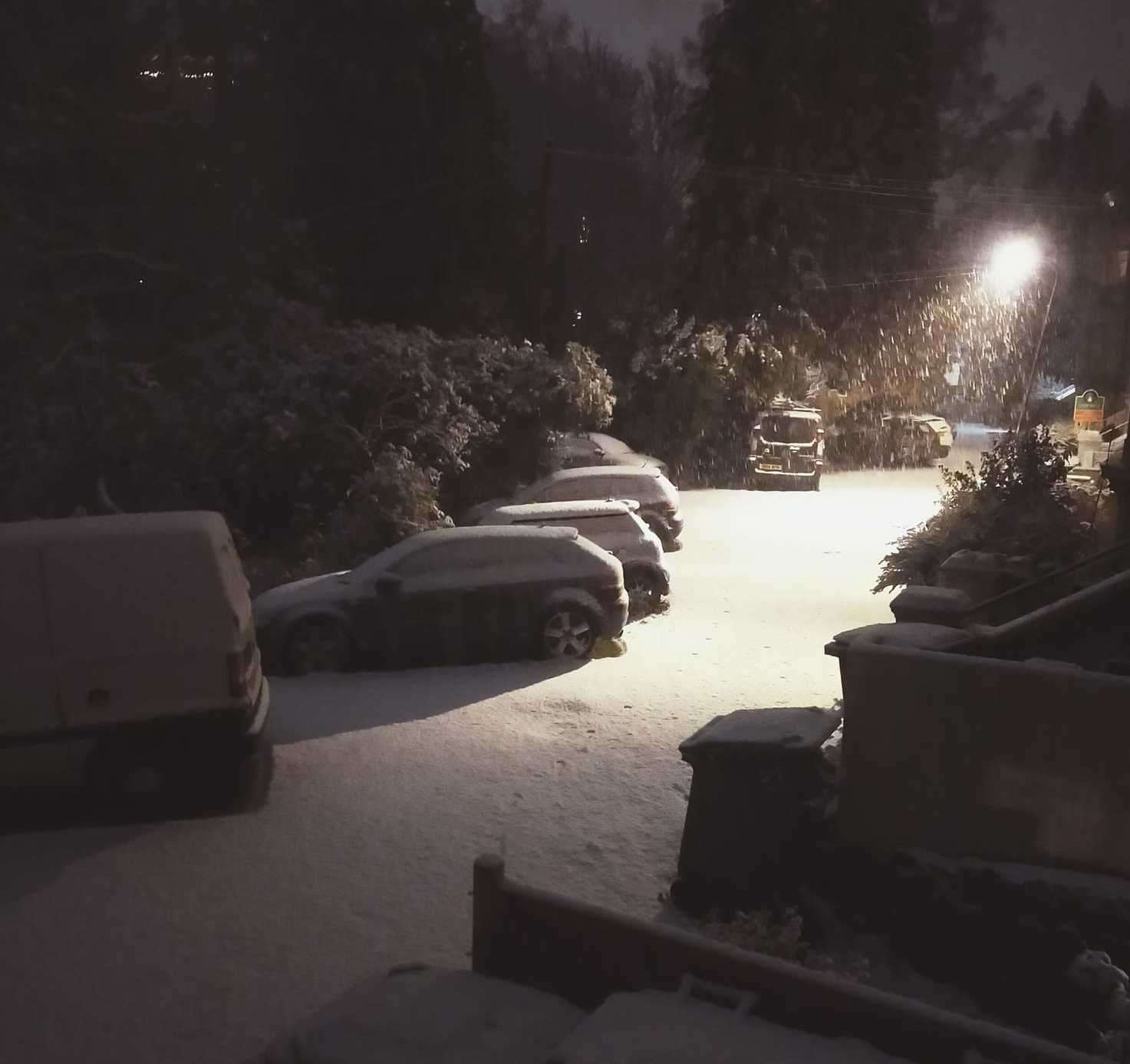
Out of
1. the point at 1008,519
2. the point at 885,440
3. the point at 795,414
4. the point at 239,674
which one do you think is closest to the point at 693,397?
the point at 795,414

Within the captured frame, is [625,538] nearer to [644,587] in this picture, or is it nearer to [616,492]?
[644,587]

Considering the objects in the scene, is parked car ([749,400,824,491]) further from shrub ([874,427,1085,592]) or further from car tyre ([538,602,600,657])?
car tyre ([538,602,600,657])

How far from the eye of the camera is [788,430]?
26.9 m

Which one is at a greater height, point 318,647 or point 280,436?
point 280,436

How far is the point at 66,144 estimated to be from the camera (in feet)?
64.6

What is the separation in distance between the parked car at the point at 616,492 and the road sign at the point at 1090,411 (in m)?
12.1

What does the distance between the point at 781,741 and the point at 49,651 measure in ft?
15.0

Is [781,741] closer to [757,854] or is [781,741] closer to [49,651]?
[757,854]

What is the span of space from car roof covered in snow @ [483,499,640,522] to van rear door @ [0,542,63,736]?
315 inches

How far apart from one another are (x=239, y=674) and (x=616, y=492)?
34.3 ft

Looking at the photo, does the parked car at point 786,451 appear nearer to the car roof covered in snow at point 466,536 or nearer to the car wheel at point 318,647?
the car roof covered in snow at point 466,536

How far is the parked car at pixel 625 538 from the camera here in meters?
14.0

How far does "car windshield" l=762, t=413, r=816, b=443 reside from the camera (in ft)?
88.0

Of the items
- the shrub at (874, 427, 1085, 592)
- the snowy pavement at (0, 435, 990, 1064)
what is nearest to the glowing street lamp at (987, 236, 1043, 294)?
the shrub at (874, 427, 1085, 592)
